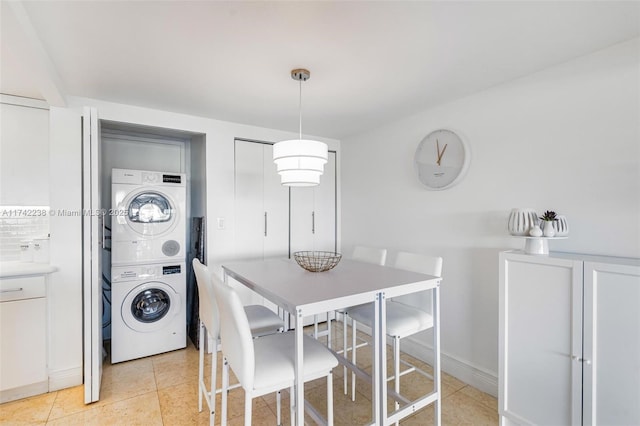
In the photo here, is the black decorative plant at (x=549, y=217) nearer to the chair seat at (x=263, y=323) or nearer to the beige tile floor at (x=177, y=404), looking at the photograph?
the beige tile floor at (x=177, y=404)

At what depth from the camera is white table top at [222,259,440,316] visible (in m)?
1.41

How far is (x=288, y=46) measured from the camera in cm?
172

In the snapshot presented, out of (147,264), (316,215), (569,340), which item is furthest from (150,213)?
(569,340)

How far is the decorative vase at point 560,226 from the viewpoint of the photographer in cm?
179

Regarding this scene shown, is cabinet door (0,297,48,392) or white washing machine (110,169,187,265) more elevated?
white washing machine (110,169,187,265)

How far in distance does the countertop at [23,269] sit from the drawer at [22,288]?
3.3 inches

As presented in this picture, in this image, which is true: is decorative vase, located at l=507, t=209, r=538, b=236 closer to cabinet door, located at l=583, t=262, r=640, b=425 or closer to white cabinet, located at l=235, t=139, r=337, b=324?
cabinet door, located at l=583, t=262, r=640, b=425

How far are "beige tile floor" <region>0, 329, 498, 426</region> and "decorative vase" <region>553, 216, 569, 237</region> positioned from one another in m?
1.27

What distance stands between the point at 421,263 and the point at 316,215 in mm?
1735

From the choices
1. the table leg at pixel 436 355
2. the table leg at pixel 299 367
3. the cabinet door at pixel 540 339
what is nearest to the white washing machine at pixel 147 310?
the table leg at pixel 299 367

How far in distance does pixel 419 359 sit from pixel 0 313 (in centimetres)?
329

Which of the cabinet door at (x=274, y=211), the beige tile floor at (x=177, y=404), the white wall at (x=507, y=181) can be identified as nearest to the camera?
the white wall at (x=507, y=181)

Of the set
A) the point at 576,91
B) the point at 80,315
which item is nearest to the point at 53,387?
the point at 80,315

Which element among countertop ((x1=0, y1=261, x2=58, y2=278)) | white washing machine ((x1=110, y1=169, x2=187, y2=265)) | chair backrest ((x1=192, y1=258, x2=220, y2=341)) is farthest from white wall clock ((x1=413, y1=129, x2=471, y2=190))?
countertop ((x1=0, y1=261, x2=58, y2=278))
